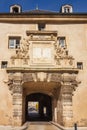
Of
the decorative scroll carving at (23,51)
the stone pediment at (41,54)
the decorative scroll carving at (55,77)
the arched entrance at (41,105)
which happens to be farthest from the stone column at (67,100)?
the arched entrance at (41,105)

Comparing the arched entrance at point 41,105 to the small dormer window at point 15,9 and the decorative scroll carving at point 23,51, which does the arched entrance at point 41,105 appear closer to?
the decorative scroll carving at point 23,51

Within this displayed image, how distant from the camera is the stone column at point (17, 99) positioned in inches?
790

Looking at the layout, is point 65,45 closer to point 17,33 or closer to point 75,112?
point 17,33

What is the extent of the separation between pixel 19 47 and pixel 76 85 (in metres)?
5.43

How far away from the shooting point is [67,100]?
67.2ft

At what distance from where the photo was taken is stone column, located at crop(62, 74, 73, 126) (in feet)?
66.1

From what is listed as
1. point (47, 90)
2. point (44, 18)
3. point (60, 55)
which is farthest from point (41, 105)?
point (44, 18)

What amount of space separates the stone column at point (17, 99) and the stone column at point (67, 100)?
3298 mm

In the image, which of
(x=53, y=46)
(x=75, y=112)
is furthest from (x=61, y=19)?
(x=75, y=112)

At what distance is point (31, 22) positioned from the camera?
72.7 feet

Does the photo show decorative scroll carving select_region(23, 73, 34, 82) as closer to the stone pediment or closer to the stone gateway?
the stone gateway

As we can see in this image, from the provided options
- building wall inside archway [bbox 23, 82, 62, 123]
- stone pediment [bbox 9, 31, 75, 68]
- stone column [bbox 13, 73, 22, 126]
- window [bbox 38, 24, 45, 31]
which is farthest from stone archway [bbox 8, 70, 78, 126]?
window [bbox 38, 24, 45, 31]

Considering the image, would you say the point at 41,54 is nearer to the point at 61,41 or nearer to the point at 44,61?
the point at 44,61

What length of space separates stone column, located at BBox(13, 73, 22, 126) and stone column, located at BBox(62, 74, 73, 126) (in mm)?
3298
